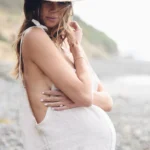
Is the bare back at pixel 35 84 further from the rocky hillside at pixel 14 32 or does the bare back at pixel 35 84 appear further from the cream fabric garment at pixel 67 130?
the rocky hillside at pixel 14 32

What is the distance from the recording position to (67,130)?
1339 mm

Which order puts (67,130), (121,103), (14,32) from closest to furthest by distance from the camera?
(67,130)
(121,103)
(14,32)

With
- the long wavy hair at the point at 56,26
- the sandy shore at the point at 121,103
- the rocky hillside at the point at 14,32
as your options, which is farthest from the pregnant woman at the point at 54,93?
the rocky hillside at the point at 14,32

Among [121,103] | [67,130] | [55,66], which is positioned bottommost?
[121,103]

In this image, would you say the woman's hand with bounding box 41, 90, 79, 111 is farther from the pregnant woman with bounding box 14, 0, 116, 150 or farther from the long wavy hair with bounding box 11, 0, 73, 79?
the long wavy hair with bounding box 11, 0, 73, 79

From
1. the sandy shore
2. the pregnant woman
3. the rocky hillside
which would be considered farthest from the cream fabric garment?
the rocky hillside

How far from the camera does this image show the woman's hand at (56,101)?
135cm

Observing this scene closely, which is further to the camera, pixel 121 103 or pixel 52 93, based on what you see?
pixel 121 103

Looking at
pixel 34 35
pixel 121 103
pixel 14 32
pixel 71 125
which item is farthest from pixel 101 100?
pixel 14 32

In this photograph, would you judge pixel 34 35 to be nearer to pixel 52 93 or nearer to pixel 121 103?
pixel 52 93

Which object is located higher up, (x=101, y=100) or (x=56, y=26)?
(x=56, y=26)

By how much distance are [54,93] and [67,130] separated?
0.10 m

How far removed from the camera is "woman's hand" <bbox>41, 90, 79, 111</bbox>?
1347 mm

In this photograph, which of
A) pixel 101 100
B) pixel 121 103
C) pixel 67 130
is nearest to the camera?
pixel 67 130
